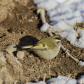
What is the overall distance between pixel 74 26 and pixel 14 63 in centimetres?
291

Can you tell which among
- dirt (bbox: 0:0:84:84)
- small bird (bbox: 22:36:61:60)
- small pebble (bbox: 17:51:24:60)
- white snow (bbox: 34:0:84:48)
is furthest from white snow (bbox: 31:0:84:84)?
small pebble (bbox: 17:51:24:60)

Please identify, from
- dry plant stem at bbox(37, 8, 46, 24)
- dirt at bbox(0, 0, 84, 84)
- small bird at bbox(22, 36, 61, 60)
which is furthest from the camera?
dry plant stem at bbox(37, 8, 46, 24)

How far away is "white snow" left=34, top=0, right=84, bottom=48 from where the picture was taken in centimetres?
500

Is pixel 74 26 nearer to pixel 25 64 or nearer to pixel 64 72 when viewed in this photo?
pixel 64 72

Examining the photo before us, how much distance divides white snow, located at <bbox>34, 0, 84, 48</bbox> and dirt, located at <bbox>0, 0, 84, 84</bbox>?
0.80 ft

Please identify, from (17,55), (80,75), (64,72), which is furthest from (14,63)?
(80,75)

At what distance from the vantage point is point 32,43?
181 inches

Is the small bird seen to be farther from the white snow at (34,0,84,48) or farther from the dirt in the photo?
the white snow at (34,0,84,48)

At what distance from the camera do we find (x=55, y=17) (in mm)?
5832

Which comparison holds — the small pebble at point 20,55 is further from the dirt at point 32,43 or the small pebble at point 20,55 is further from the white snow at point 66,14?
the white snow at point 66,14

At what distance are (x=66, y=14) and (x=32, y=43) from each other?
2125mm

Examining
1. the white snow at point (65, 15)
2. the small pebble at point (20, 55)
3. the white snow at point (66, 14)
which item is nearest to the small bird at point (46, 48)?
the small pebble at point (20, 55)

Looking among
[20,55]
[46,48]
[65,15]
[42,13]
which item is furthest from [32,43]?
[65,15]

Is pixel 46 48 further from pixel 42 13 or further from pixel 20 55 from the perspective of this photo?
pixel 42 13
